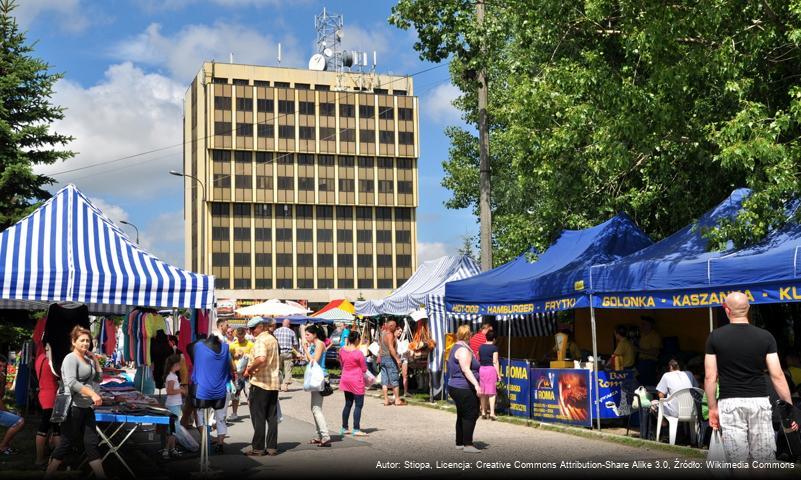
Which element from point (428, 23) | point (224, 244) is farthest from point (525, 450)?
point (224, 244)

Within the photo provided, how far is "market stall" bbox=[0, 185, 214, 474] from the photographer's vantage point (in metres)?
10.8

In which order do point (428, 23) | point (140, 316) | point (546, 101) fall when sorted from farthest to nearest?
point (428, 23) → point (140, 316) → point (546, 101)

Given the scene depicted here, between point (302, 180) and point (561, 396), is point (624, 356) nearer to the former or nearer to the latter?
point (561, 396)

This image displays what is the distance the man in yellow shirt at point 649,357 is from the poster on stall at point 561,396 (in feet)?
4.47

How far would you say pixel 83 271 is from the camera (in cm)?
1113

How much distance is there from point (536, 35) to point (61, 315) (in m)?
10.3

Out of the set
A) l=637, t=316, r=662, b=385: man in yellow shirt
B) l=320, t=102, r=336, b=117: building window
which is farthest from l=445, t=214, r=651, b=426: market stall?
l=320, t=102, r=336, b=117: building window

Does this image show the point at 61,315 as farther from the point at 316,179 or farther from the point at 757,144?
the point at 316,179

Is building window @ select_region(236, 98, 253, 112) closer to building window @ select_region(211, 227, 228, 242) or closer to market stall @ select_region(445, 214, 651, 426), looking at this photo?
building window @ select_region(211, 227, 228, 242)

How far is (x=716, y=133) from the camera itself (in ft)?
42.0

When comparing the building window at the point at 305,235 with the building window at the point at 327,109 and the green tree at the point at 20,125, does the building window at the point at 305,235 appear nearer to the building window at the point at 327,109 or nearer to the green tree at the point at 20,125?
the building window at the point at 327,109

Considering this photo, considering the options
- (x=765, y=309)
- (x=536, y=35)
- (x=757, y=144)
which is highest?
(x=536, y=35)

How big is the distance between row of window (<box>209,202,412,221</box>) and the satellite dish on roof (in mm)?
16540

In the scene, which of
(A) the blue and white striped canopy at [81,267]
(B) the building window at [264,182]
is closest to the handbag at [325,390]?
(A) the blue and white striped canopy at [81,267]
